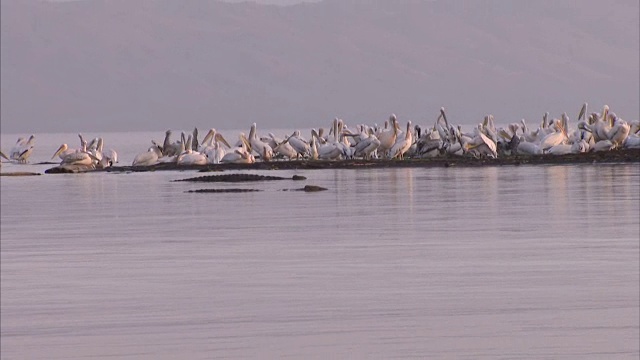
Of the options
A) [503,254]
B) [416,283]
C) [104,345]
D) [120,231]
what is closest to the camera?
[104,345]

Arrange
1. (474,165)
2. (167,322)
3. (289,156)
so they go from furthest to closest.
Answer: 1. (289,156)
2. (474,165)
3. (167,322)

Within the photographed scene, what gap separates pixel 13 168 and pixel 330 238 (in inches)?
899

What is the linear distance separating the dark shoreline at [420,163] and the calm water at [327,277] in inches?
376

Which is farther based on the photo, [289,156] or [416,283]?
[289,156]

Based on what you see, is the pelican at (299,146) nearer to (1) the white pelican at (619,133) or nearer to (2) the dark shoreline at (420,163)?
(2) the dark shoreline at (420,163)

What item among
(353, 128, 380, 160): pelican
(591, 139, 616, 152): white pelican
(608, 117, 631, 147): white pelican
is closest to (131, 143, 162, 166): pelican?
(353, 128, 380, 160): pelican

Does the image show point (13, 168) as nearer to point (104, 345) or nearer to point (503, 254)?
point (503, 254)

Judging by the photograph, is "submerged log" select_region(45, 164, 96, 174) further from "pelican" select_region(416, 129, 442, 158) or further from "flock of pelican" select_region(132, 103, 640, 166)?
"pelican" select_region(416, 129, 442, 158)

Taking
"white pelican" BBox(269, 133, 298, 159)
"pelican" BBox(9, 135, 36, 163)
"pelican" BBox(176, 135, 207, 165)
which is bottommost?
"pelican" BBox(176, 135, 207, 165)

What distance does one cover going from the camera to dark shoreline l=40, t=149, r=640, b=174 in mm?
32219

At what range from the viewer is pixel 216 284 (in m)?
11.9

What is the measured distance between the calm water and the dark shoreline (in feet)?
31.3

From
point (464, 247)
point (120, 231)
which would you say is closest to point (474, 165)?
point (120, 231)

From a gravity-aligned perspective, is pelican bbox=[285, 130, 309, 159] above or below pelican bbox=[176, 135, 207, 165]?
above
